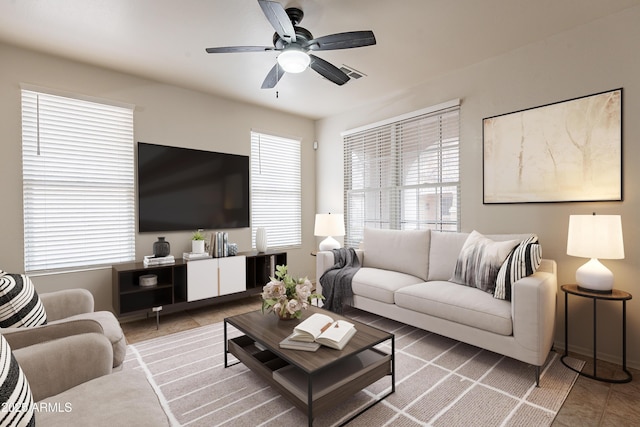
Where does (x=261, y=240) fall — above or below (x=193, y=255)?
above

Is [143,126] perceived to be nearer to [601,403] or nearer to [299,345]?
[299,345]

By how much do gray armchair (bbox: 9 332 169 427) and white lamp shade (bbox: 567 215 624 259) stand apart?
9.01 ft

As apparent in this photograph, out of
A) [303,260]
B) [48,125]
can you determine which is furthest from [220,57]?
[303,260]

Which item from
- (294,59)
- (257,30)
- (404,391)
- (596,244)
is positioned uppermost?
(257,30)

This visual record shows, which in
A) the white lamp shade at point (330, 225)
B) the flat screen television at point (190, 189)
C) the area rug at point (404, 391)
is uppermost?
the flat screen television at point (190, 189)

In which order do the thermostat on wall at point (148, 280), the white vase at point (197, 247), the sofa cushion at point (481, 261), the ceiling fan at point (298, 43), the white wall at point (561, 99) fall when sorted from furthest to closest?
the white vase at point (197, 247)
the thermostat on wall at point (148, 280)
the sofa cushion at point (481, 261)
the white wall at point (561, 99)
the ceiling fan at point (298, 43)

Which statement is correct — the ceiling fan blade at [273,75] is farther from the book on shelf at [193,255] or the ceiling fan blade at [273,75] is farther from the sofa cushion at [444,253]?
the sofa cushion at [444,253]

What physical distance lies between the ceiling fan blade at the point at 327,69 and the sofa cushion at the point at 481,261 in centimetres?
188

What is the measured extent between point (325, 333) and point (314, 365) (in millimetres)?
257

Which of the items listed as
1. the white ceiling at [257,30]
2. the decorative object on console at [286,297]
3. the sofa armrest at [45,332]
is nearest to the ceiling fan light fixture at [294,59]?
the white ceiling at [257,30]

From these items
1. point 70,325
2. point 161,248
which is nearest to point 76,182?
point 161,248

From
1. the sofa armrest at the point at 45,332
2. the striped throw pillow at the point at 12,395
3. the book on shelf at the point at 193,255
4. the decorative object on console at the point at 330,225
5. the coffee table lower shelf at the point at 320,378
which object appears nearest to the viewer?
the striped throw pillow at the point at 12,395

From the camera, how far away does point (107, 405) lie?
3.80 ft

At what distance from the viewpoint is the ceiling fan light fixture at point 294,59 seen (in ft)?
7.30
